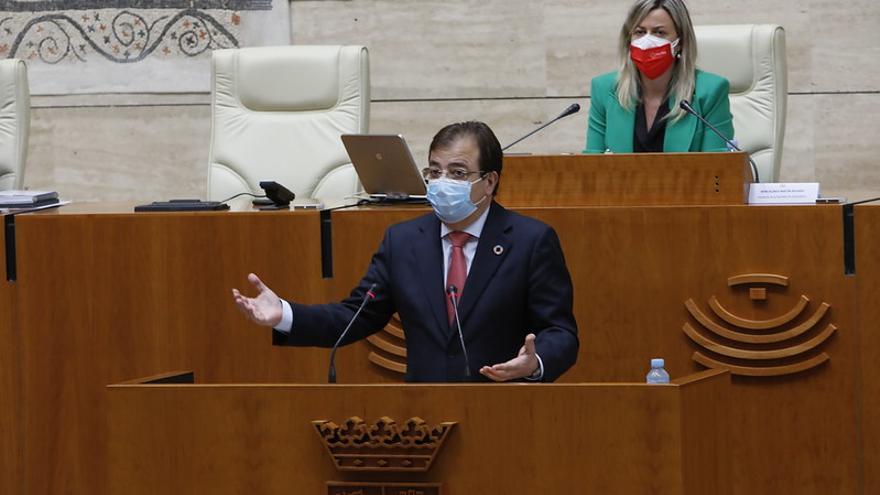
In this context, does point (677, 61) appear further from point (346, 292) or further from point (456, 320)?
point (456, 320)

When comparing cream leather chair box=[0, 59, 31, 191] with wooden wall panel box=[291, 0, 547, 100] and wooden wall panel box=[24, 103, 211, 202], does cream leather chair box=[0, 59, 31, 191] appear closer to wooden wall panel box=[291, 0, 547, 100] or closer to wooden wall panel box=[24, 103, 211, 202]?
wooden wall panel box=[24, 103, 211, 202]

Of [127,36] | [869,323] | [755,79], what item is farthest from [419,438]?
[127,36]

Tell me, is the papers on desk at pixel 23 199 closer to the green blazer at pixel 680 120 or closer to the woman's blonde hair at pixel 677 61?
the green blazer at pixel 680 120

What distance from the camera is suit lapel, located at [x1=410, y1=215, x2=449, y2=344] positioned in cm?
344

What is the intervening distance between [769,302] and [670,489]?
1.49 meters

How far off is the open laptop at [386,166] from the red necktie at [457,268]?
3.41 feet

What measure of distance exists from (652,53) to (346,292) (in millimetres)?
1355

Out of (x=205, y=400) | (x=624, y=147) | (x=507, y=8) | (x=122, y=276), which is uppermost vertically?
(x=507, y=8)

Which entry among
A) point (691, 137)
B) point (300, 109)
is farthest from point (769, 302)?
point (300, 109)

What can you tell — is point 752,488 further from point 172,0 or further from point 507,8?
point 172,0

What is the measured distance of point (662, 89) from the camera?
4.98 metres

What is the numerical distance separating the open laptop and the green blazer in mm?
773

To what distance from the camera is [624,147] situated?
16.3ft

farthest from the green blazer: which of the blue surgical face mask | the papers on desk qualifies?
the papers on desk
